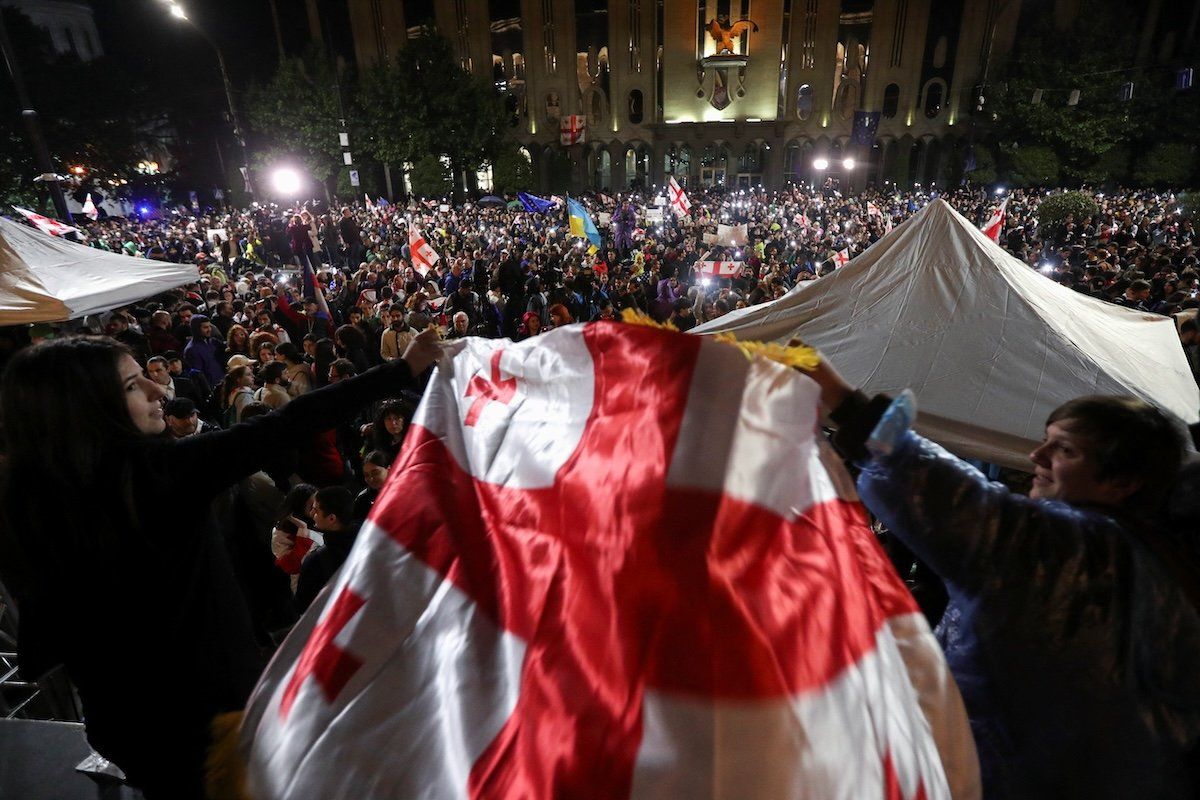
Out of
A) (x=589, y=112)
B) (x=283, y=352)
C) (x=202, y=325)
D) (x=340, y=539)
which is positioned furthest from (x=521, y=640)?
(x=589, y=112)

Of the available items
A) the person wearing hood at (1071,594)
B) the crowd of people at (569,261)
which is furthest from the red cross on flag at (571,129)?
the person wearing hood at (1071,594)

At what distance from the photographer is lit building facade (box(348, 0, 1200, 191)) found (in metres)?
40.0

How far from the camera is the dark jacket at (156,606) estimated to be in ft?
5.53

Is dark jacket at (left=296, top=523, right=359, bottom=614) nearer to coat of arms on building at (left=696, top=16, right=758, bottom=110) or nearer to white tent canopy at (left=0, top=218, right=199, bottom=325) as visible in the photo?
white tent canopy at (left=0, top=218, right=199, bottom=325)

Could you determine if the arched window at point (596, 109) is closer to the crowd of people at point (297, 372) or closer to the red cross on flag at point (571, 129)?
the red cross on flag at point (571, 129)

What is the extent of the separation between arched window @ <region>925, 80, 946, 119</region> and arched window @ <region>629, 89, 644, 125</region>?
18.6 m

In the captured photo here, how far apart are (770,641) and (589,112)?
46.8m

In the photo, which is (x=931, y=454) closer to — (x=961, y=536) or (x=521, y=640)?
(x=961, y=536)

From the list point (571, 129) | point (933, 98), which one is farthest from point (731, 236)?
point (933, 98)

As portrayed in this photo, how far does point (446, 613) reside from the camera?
168cm

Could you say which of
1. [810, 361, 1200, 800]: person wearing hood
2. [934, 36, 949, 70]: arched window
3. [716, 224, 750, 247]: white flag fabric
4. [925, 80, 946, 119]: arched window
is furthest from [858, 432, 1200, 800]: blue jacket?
[934, 36, 949, 70]: arched window

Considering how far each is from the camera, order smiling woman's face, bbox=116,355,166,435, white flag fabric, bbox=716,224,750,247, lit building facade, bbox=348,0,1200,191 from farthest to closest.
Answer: lit building facade, bbox=348,0,1200,191 < white flag fabric, bbox=716,224,750,247 < smiling woman's face, bbox=116,355,166,435

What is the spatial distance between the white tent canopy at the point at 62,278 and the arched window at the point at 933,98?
4634 cm

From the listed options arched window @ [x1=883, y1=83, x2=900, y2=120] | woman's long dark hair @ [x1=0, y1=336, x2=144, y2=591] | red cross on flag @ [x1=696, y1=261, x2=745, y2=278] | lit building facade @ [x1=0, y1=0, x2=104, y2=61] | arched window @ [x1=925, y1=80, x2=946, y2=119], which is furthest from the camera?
lit building facade @ [x1=0, y1=0, x2=104, y2=61]
